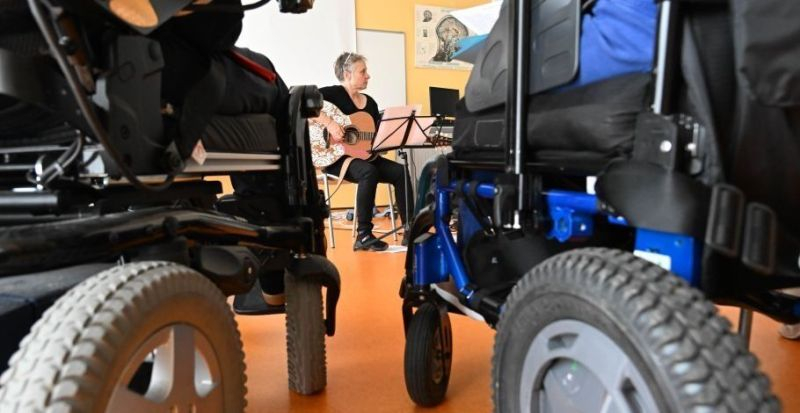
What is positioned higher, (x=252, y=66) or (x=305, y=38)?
(x=305, y=38)

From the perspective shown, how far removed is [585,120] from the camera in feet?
2.24

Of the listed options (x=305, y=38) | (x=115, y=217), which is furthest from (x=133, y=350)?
(x=305, y=38)

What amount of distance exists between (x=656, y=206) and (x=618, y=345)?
5.5 inches

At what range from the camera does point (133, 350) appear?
560 mm

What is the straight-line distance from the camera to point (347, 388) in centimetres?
136

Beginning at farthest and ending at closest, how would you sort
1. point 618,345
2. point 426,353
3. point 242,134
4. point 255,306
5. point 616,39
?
point 255,306, point 426,353, point 242,134, point 616,39, point 618,345

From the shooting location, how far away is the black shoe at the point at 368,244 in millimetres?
Result: 3256

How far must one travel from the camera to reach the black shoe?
3.26 metres

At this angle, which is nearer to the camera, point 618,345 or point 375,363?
point 618,345

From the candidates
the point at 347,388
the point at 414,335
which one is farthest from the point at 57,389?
the point at 347,388

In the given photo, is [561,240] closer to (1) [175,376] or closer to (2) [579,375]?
(2) [579,375]

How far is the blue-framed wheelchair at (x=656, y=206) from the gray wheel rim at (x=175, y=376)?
1.19 ft

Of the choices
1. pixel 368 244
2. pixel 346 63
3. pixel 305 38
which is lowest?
pixel 368 244

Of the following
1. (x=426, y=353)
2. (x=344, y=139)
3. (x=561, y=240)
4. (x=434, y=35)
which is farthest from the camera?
(x=434, y=35)
